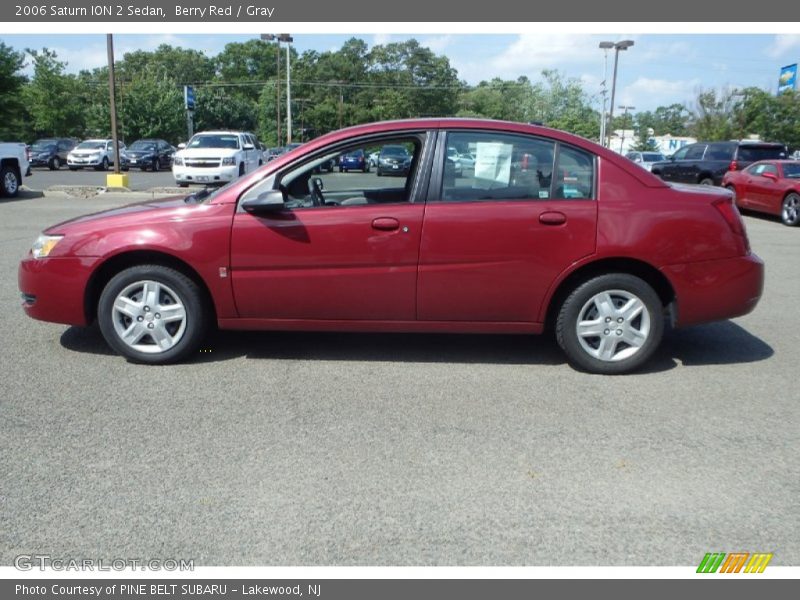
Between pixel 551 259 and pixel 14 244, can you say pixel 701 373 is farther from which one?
pixel 14 244

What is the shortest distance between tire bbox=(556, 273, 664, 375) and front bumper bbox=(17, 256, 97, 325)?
332cm

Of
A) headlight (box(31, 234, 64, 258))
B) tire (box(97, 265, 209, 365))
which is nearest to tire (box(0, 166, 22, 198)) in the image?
headlight (box(31, 234, 64, 258))

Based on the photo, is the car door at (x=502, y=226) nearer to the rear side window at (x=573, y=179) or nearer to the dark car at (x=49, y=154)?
the rear side window at (x=573, y=179)

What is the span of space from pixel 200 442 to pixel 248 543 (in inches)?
40.5

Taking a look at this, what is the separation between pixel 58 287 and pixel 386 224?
2333mm

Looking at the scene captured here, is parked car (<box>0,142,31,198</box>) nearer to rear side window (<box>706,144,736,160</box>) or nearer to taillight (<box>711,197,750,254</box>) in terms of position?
taillight (<box>711,197,750,254</box>)

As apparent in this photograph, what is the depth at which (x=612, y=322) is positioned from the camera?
16.2 ft

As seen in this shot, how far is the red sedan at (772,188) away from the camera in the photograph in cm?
1534

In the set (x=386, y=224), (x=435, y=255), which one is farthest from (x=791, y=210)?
(x=386, y=224)

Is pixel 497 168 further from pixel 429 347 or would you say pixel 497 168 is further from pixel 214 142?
pixel 214 142

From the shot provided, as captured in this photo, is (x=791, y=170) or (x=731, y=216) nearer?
(x=731, y=216)

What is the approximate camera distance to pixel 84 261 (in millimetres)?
4957

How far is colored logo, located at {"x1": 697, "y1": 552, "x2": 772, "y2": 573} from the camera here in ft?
9.20

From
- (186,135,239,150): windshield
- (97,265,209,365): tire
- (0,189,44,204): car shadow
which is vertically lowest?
(0,189,44,204): car shadow
